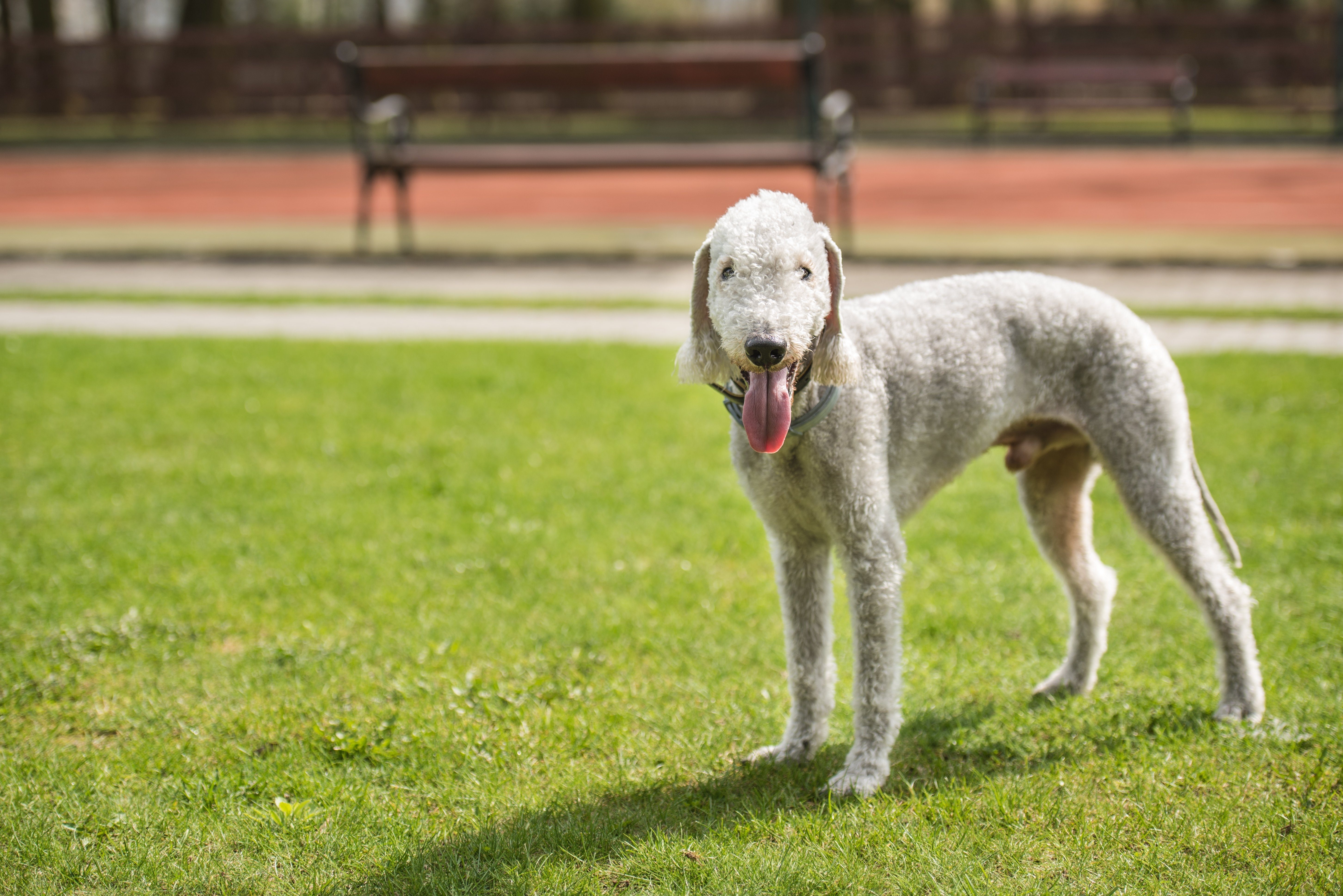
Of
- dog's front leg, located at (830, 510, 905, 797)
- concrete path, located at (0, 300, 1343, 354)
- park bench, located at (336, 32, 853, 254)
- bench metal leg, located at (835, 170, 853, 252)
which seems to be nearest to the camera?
dog's front leg, located at (830, 510, 905, 797)

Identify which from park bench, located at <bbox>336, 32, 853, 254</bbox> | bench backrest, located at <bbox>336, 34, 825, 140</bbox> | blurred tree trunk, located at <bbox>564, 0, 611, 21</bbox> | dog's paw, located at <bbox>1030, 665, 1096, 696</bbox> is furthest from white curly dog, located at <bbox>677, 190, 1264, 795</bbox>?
blurred tree trunk, located at <bbox>564, 0, 611, 21</bbox>

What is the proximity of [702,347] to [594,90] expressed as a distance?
9.89 metres

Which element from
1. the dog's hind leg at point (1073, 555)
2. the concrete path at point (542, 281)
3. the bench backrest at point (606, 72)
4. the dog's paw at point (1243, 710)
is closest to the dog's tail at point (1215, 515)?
the dog's hind leg at point (1073, 555)

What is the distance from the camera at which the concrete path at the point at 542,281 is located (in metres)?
9.24

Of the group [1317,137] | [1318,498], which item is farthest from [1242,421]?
[1317,137]

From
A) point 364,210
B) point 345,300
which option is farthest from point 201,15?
point 345,300

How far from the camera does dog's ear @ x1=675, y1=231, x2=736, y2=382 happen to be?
9.74 ft

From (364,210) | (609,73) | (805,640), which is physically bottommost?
(805,640)

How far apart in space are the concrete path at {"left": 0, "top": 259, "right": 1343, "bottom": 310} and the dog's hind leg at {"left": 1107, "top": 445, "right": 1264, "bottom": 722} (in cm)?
556

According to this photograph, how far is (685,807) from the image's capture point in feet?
10.7

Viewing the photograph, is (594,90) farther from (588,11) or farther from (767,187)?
(588,11)

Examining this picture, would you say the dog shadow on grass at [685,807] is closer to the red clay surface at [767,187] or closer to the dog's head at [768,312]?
the dog's head at [768,312]

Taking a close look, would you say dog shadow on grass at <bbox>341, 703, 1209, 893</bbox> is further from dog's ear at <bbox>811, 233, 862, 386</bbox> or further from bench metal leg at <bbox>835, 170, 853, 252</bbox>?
bench metal leg at <bbox>835, 170, 853, 252</bbox>

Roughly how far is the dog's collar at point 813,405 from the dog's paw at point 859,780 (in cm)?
92
